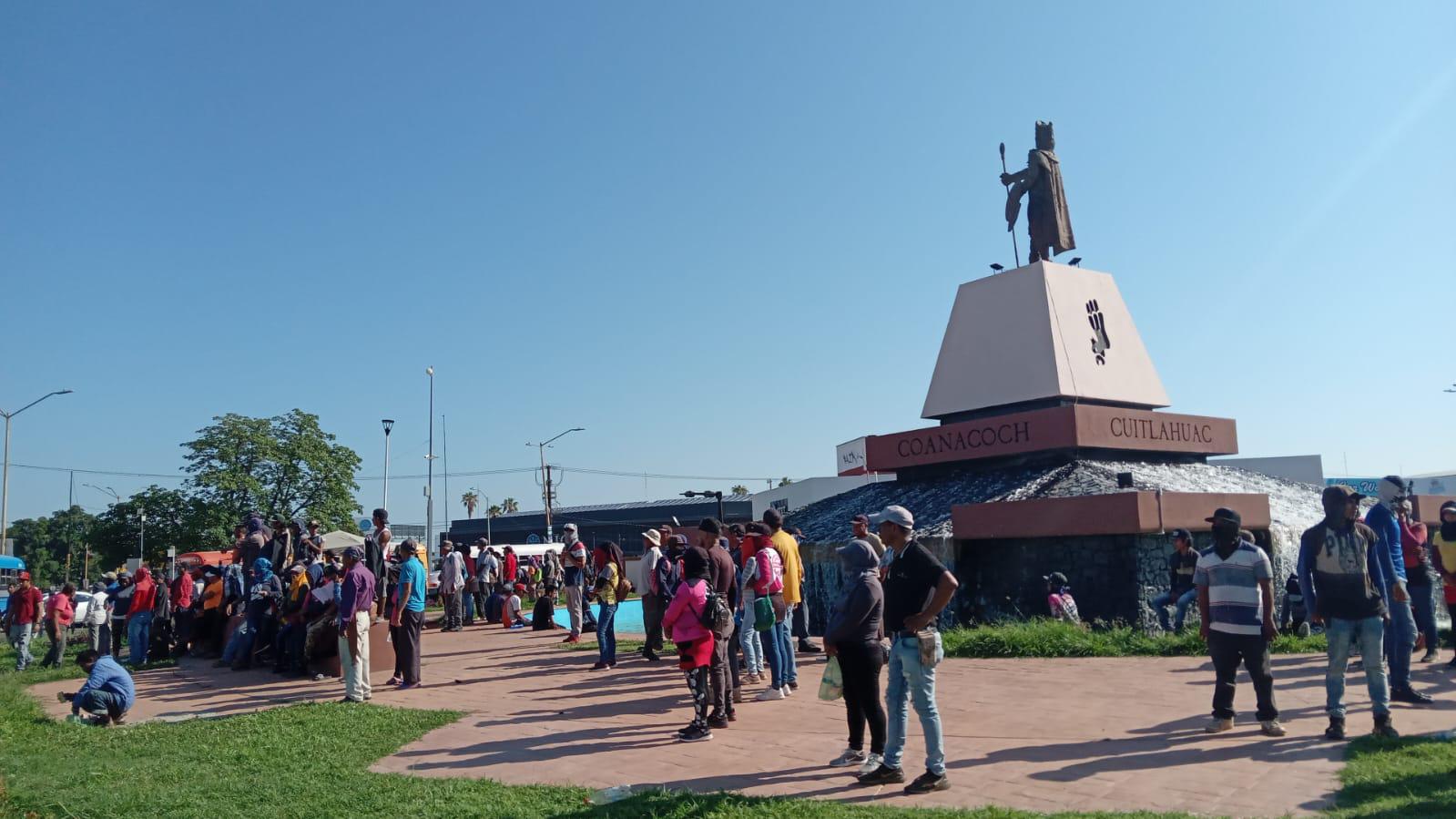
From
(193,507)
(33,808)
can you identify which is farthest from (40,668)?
(193,507)

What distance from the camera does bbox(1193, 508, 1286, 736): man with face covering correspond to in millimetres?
6434

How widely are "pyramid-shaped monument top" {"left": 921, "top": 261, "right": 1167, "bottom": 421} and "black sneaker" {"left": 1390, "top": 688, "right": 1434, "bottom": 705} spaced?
11338 mm

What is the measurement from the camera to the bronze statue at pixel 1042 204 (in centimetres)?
2031

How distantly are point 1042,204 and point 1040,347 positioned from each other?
3.54 m

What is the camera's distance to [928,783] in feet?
17.6

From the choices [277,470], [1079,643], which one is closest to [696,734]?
[1079,643]

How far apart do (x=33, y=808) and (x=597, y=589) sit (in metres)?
5.93

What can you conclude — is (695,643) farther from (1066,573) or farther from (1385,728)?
(1066,573)

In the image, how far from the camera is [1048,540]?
14.3 m

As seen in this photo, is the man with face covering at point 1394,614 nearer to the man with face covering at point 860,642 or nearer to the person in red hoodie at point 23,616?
the man with face covering at point 860,642

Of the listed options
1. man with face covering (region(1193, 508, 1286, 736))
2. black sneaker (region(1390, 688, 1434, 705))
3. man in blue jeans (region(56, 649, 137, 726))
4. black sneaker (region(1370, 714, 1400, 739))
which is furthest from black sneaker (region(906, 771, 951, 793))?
man in blue jeans (region(56, 649, 137, 726))

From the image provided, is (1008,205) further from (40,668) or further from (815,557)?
(40,668)

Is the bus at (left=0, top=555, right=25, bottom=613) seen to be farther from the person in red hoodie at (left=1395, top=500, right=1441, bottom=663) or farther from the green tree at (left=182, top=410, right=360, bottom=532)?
the person in red hoodie at (left=1395, top=500, right=1441, bottom=663)

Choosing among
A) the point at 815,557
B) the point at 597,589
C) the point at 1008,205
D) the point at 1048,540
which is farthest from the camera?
the point at 1008,205
